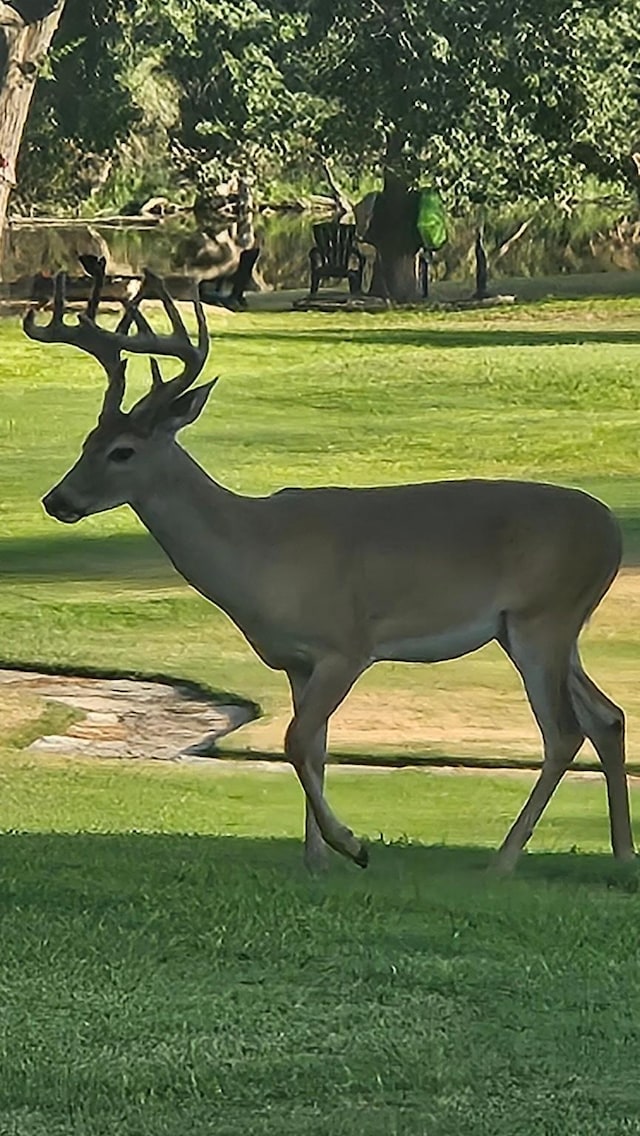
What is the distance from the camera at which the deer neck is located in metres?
8.55

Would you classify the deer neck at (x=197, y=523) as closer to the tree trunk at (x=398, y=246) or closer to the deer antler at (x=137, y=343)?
the deer antler at (x=137, y=343)

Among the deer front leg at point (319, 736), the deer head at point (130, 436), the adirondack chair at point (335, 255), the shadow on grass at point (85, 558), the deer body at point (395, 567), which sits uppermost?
the deer head at point (130, 436)

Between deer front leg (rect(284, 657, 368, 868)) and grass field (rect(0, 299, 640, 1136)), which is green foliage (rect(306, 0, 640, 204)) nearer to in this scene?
grass field (rect(0, 299, 640, 1136))

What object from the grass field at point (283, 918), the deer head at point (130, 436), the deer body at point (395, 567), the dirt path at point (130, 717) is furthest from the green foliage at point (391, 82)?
the deer body at point (395, 567)

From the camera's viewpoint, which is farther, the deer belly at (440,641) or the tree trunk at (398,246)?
the tree trunk at (398,246)

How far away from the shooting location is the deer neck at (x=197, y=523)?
8.55 m

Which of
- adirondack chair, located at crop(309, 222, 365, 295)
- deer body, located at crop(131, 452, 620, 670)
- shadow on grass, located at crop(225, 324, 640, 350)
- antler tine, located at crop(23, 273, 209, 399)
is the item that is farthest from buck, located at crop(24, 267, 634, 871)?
adirondack chair, located at crop(309, 222, 365, 295)

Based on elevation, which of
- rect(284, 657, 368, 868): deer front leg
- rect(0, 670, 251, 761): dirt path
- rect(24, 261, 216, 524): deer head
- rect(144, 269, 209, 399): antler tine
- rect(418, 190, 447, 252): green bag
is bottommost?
rect(418, 190, 447, 252): green bag

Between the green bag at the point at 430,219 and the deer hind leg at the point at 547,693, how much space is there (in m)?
35.6

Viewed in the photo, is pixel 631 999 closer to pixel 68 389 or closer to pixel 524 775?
pixel 524 775

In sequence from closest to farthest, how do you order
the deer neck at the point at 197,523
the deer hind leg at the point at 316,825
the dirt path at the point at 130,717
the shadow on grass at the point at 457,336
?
1. the deer hind leg at the point at 316,825
2. the deer neck at the point at 197,523
3. the dirt path at the point at 130,717
4. the shadow on grass at the point at 457,336

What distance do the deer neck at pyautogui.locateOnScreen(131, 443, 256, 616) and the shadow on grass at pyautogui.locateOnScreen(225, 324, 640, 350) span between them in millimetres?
25494

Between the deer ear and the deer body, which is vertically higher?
the deer ear

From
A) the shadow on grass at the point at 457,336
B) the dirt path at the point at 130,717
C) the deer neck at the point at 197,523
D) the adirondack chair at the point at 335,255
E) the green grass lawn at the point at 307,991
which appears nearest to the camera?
the green grass lawn at the point at 307,991
